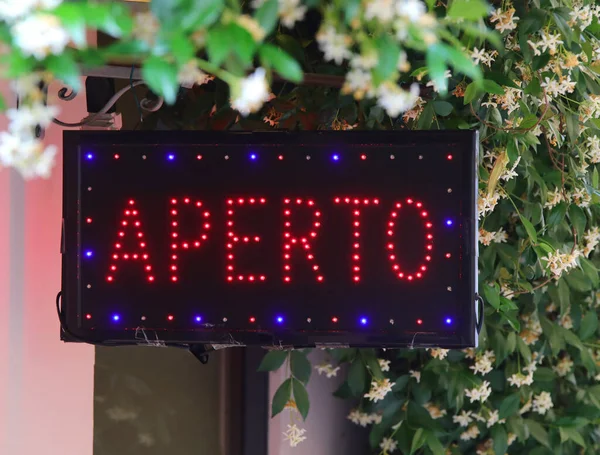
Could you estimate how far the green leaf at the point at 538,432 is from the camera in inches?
93.5

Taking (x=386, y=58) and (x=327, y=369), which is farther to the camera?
(x=327, y=369)

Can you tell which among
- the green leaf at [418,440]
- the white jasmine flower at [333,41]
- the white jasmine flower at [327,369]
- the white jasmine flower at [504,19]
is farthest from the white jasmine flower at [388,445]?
the white jasmine flower at [333,41]

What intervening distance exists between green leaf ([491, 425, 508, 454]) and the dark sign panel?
35.0 inches

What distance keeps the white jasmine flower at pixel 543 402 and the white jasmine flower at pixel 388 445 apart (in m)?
0.41

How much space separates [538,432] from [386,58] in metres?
1.86

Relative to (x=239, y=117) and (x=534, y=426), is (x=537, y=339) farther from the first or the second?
(x=239, y=117)

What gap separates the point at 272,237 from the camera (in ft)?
5.25

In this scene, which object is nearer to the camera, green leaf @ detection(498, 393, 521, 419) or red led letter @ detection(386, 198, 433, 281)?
red led letter @ detection(386, 198, 433, 281)

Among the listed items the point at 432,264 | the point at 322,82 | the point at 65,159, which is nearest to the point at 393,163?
the point at 432,264

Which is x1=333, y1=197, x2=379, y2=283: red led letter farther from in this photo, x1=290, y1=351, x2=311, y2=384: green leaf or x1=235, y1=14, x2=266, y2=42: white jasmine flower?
Result: x1=235, y1=14, x2=266, y2=42: white jasmine flower

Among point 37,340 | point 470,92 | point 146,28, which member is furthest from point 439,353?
point 146,28

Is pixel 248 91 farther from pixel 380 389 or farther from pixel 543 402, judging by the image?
pixel 543 402

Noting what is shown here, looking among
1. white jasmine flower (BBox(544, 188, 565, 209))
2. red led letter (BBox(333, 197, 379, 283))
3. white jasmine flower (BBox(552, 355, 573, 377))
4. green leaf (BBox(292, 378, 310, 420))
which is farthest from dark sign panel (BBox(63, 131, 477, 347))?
white jasmine flower (BBox(552, 355, 573, 377))

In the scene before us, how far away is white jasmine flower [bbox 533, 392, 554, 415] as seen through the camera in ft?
7.85
